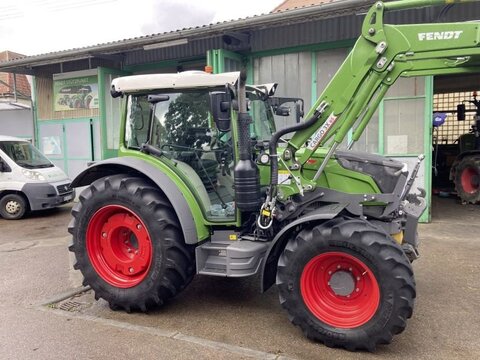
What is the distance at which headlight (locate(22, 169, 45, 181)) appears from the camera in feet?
30.9

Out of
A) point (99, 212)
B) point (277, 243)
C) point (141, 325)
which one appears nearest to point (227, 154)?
point (277, 243)

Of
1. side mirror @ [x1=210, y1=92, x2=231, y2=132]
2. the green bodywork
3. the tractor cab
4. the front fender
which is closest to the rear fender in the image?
the green bodywork

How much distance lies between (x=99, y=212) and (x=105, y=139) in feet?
22.9

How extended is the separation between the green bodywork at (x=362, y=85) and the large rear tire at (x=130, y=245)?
0.92 ft

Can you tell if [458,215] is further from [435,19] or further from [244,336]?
[244,336]

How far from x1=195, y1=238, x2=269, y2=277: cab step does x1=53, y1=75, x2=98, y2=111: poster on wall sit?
8.74 meters

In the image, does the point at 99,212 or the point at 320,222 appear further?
the point at 99,212

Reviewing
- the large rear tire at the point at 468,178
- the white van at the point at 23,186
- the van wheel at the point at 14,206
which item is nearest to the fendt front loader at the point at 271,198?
the white van at the point at 23,186

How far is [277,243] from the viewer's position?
12.2ft

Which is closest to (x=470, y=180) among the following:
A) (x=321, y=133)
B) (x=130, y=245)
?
(x=321, y=133)

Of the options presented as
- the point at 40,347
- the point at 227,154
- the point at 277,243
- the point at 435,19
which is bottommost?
the point at 40,347

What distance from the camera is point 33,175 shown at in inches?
372

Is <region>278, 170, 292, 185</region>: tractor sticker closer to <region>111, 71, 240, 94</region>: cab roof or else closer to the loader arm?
the loader arm

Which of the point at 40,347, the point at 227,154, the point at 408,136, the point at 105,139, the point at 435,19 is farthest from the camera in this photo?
the point at 105,139
